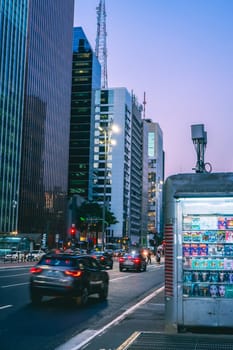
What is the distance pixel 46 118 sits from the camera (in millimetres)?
109688

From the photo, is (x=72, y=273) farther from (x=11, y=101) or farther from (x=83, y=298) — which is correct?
(x=11, y=101)

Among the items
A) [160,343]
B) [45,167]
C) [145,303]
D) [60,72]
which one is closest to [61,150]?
[45,167]

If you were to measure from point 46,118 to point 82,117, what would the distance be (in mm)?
51482

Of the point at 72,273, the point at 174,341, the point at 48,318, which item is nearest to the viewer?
the point at 174,341

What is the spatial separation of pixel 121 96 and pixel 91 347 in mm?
157577

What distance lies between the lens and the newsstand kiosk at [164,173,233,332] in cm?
1007

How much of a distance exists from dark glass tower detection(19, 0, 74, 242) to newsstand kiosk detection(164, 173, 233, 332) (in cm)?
8783

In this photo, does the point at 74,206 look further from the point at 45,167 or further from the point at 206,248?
the point at 206,248

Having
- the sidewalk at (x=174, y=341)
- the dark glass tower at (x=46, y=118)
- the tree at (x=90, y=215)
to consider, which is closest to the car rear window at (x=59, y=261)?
the sidewalk at (x=174, y=341)

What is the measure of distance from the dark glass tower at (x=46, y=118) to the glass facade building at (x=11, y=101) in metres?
2.63

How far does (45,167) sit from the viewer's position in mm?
107875

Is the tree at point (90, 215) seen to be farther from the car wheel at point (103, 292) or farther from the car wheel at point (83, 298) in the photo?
the car wheel at point (83, 298)

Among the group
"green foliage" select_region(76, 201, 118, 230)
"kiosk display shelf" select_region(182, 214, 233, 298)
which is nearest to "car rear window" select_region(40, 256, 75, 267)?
"kiosk display shelf" select_region(182, 214, 233, 298)

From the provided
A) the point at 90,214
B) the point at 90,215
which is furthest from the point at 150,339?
the point at 90,214
